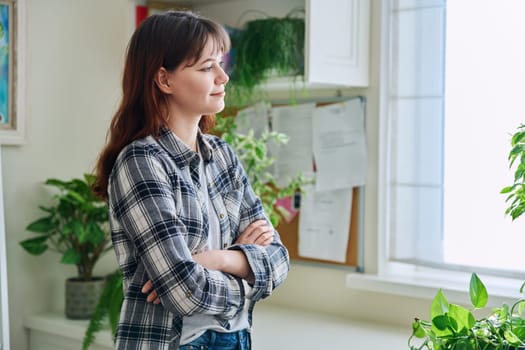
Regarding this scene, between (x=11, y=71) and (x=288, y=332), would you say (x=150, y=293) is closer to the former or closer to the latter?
(x=288, y=332)

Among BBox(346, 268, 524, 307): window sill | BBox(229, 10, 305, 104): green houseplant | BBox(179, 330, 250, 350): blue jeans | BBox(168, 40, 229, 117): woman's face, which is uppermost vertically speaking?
BBox(229, 10, 305, 104): green houseplant

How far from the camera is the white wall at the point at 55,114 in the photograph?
263cm

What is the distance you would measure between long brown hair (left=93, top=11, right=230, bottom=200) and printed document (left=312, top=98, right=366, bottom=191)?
3.41 ft

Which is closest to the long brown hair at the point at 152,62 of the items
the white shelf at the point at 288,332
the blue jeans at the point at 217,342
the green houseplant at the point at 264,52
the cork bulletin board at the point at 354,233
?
the blue jeans at the point at 217,342

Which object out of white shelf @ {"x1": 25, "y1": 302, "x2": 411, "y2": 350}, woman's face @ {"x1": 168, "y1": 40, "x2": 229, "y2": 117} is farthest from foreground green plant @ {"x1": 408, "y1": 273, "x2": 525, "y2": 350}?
white shelf @ {"x1": 25, "y1": 302, "x2": 411, "y2": 350}

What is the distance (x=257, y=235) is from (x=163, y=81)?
0.39 m

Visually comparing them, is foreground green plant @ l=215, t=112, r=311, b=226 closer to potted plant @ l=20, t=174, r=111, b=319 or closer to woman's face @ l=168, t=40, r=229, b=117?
potted plant @ l=20, t=174, r=111, b=319

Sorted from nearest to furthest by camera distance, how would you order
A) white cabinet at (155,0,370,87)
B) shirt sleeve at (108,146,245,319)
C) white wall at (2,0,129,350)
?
shirt sleeve at (108,146,245,319) < white cabinet at (155,0,370,87) < white wall at (2,0,129,350)

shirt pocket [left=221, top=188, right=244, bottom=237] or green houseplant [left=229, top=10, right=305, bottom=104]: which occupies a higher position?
green houseplant [left=229, top=10, right=305, bottom=104]

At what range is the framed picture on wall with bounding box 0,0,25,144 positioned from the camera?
8.40 feet

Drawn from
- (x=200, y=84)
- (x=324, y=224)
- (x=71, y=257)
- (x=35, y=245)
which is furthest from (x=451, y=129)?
(x=35, y=245)

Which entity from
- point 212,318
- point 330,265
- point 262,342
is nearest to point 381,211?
point 330,265

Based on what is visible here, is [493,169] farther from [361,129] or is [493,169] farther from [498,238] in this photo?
[361,129]

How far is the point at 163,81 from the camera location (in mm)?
1513
